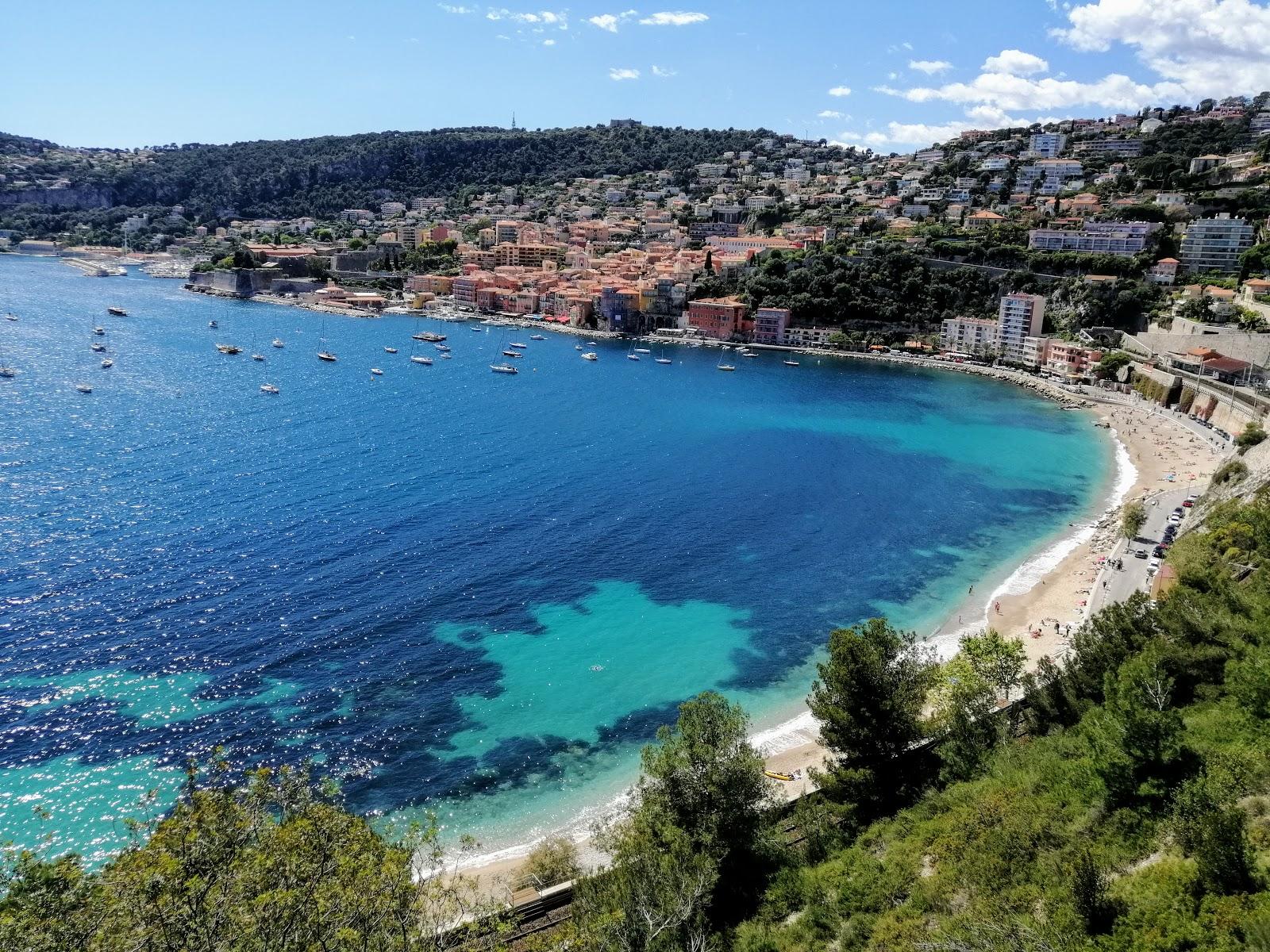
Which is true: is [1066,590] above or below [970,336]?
below

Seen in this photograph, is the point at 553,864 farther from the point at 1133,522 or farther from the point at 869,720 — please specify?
the point at 1133,522

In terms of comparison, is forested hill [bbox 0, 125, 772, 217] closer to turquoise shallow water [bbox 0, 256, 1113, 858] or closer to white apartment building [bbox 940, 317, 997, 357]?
white apartment building [bbox 940, 317, 997, 357]

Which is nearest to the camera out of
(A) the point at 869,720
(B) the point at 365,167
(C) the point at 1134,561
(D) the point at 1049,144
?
(A) the point at 869,720

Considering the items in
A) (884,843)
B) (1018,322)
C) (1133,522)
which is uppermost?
(1018,322)

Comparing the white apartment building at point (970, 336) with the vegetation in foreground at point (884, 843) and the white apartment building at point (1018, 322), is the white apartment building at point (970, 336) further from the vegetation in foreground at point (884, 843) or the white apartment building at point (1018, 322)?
the vegetation in foreground at point (884, 843)

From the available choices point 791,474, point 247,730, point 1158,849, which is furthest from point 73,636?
A: point 791,474

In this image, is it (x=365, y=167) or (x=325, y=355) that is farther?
(x=365, y=167)

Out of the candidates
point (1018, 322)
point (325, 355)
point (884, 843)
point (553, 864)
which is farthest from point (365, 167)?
point (884, 843)

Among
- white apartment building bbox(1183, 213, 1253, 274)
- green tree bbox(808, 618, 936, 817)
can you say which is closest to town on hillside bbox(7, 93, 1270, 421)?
white apartment building bbox(1183, 213, 1253, 274)
